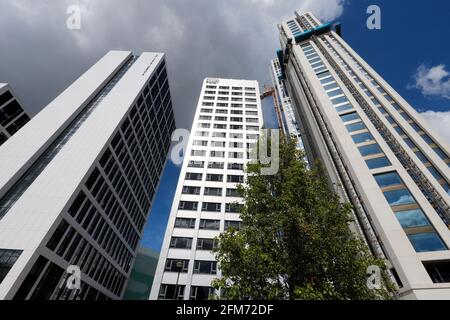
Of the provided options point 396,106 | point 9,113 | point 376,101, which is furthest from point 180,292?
point 9,113

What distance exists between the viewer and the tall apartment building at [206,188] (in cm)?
2881

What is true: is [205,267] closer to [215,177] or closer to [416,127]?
[215,177]

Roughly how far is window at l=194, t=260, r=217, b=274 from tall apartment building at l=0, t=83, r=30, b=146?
48.3 metres

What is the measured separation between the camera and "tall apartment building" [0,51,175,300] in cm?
2489

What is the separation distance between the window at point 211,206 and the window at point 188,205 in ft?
4.76

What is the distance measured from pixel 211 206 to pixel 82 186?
63.5 feet

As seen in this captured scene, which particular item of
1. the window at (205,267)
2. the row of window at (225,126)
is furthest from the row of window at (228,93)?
the window at (205,267)

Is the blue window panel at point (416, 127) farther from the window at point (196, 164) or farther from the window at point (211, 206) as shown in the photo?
the window at point (196, 164)

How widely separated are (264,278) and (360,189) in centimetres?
2186

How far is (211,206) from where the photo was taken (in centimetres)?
3641

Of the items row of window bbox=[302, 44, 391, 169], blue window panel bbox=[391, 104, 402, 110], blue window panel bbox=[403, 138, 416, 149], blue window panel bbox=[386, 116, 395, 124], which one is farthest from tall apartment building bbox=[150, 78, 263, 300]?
blue window panel bbox=[391, 104, 402, 110]

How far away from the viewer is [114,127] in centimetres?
4088
